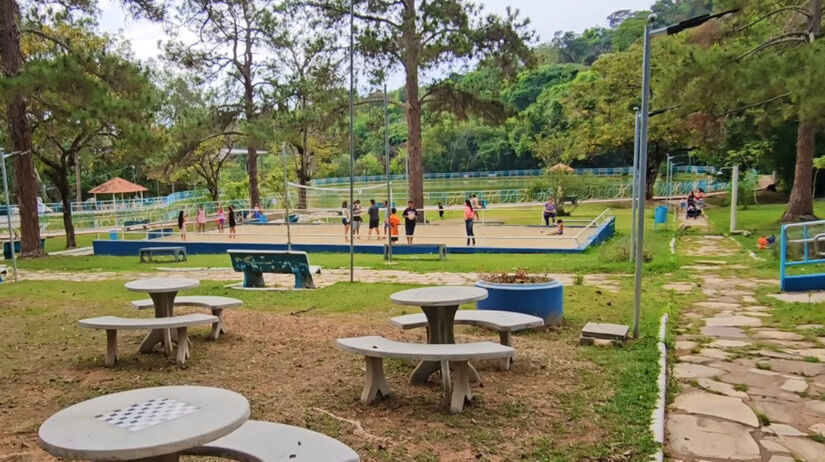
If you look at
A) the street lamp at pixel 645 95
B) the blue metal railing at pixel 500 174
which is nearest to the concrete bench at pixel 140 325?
the street lamp at pixel 645 95

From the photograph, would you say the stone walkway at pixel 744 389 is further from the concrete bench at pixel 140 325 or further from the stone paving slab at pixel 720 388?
the concrete bench at pixel 140 325

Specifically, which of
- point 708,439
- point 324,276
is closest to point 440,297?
point 708,439

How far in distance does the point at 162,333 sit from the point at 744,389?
4.97 metres

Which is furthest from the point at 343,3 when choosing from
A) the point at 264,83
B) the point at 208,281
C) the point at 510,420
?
the point at 510,420

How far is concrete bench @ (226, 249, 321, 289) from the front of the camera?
31.8ft

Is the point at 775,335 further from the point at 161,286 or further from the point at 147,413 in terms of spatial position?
the point at 161,286

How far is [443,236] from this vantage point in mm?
17703

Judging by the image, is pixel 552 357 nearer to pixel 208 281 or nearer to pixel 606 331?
pixel 606 331

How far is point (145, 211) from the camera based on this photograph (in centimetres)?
3319

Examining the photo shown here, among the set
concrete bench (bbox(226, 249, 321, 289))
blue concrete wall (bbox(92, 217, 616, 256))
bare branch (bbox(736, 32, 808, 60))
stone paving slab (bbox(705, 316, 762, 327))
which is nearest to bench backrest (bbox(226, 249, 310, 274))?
concrete bench (bbox(226, 249, 321, 289))

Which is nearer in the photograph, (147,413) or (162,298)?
(147,413)

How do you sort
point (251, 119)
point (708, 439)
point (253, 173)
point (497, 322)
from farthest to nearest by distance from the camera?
point (253, 173) < point (251, 119) < point (497, 322) < point (708, 439)

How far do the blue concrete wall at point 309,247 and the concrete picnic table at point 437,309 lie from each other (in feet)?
32.8

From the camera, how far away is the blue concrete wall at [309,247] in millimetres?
15008
